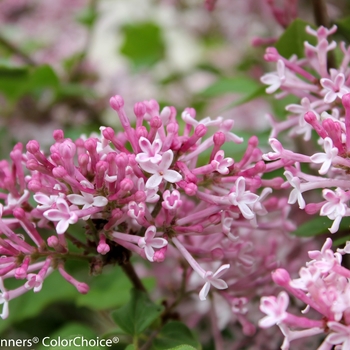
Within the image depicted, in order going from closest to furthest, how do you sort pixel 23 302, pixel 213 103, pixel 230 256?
pixel 230 256 → pixel 23 302 → pixel 213 103

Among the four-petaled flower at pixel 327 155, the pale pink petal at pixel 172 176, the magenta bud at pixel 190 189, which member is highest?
the four-petaled flower at pixel 327 155

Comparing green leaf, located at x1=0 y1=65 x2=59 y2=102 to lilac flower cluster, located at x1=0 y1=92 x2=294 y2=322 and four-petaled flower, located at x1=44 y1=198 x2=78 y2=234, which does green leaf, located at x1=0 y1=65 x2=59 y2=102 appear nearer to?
lilac flower cluster, located at x1=0 y1=92 x2=294 y2=322

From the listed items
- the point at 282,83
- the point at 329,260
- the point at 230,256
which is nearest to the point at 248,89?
the point at 282,83

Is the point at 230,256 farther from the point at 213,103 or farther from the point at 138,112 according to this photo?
the point at 213,103

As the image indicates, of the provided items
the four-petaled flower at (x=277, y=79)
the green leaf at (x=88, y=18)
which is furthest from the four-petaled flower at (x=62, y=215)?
the green leaf at (x=88, y=18)

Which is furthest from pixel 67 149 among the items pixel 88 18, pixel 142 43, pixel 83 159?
pixel 142 43

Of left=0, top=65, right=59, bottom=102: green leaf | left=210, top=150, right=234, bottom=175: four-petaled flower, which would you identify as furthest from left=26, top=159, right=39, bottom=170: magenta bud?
left=0, top=65, right=59, bottom=102: green leaf

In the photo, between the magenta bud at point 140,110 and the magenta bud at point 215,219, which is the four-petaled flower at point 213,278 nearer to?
the magenta bud at point 215,219

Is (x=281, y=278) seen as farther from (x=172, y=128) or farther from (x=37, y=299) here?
(x=37, y=299)
